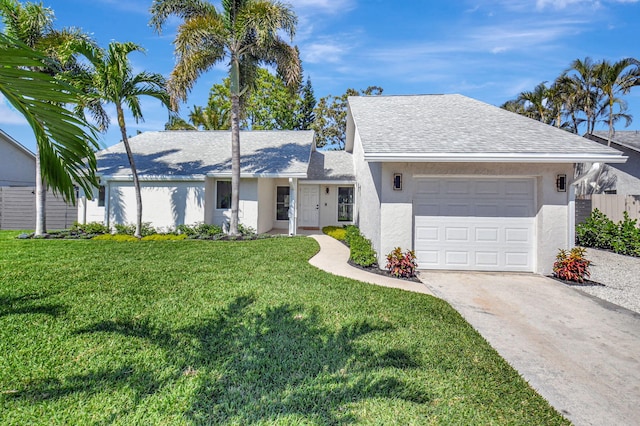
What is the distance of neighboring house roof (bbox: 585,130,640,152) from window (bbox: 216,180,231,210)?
69.3ft

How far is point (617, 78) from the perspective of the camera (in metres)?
19.0

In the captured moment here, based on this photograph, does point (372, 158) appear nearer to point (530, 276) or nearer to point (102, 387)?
point (530, 276)

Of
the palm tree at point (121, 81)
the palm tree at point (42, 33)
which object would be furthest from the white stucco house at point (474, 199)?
the palm tree at point (42, 33)

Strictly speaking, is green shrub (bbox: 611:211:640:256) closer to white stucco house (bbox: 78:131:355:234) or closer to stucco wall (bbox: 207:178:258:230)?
white stucco house (bbox: 78:131:355:234)

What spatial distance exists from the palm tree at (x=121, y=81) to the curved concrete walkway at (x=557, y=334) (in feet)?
31.9

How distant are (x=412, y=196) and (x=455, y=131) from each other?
251 cm

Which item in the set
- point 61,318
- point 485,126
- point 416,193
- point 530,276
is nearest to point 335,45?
point 485,126

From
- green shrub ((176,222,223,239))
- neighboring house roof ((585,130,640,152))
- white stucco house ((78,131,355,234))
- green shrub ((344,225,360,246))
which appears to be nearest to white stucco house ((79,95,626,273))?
green shrub ((344,225,360,246))

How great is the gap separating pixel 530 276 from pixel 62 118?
29.3 feet

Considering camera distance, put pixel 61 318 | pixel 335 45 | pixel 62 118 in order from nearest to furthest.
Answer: pixel 62 118
pixel 61 318
pixel 335 45

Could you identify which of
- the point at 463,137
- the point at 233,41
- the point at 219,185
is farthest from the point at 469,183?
the point at 219,185

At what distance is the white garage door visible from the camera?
7.73m

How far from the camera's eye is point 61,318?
14.4 ft

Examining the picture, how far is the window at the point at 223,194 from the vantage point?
1384 cm
